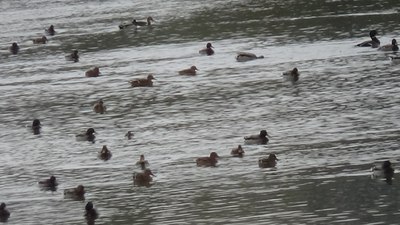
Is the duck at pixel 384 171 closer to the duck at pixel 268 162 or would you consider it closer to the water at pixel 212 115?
the water at pixel 212 115

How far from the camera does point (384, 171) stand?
3195 centimetres

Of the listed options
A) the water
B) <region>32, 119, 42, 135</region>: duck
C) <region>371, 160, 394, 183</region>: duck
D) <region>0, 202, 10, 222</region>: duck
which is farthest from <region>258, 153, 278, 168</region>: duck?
<region>32, 119, 42, 135</region>: duck

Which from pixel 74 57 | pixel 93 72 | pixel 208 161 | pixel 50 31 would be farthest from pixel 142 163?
pixel 50 31

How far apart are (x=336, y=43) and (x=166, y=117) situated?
552 inches

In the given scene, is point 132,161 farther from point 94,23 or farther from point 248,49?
point 94,23

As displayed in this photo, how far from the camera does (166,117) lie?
42344 millimetres

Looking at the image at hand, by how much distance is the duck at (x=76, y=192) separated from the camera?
106ft

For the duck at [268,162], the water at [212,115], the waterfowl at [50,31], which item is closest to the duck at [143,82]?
the water at [212,115]

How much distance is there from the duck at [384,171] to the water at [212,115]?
282mm

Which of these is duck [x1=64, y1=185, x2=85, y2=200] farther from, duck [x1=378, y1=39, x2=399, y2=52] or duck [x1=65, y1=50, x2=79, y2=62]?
duck [x1=65, y1=50, x2=79, y2=62]

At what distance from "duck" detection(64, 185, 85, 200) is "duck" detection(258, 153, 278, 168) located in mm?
4947

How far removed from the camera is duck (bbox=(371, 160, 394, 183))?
1251 inches

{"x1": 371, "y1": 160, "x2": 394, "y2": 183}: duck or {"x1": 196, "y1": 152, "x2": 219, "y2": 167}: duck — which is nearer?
{"x1": 371, "y1": 160, "x2": 394, "y2": 183}: duck

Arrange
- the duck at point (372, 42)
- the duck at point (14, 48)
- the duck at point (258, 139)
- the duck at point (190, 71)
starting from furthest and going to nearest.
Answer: the duck at point (14, 48), the duck at point (372, 42), the duck at point (190, 71), the duck at point (258, 139)
